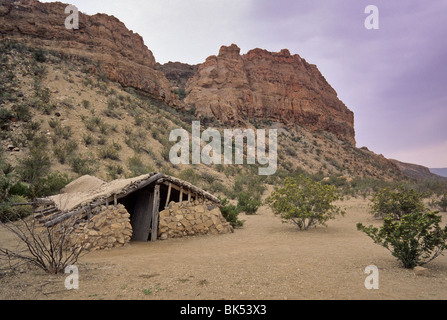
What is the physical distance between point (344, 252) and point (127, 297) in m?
5.15

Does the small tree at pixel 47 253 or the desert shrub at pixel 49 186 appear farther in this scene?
the desert shrub at pixel 49 186

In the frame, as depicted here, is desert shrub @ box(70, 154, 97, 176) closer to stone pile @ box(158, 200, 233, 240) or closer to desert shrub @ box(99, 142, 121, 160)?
desert shrub @ box(99, 142, 121, 160)

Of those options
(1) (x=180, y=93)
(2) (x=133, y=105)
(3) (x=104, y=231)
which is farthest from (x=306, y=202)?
(1) (x=180, y=93)

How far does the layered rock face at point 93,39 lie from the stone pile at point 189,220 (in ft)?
92.2

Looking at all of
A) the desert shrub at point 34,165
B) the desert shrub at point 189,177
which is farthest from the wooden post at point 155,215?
the desert shrub at point 189,177

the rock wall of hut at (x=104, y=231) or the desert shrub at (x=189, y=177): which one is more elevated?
the desert shrub at (x=189, y=177)

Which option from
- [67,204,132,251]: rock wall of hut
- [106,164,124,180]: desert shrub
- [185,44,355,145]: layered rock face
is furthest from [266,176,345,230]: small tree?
[185,44,355,145]: layered rock face

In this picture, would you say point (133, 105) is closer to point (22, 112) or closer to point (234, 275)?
point (22, 112)

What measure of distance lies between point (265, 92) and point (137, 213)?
47.0 metres

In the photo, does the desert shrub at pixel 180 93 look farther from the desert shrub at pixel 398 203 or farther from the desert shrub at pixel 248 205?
the desert shrub at pixel 398 203

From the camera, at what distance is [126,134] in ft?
74.5

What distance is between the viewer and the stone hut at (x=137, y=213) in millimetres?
6836
